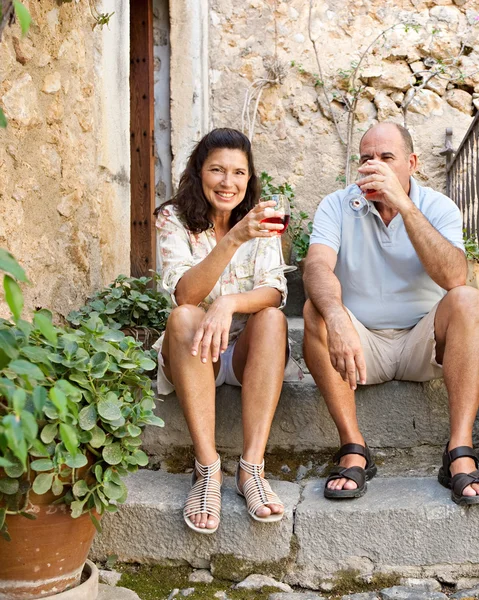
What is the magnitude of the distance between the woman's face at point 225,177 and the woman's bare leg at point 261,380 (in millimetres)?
472

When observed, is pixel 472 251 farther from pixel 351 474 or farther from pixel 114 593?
pixel 114 593

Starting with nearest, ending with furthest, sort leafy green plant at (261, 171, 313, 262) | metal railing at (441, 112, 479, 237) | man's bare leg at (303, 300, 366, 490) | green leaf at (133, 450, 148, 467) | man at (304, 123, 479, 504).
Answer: green leaf at (133, 450, 148, 467), man at (304, 123, 479, 504), man's bare leg at (303, 300, 366, 490), metal railing at (441, 112, 479, 237), leafy green plant at (261, 171, 313, 262)

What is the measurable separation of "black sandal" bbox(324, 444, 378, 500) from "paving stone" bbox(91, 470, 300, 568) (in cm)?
12

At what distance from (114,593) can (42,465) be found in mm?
543

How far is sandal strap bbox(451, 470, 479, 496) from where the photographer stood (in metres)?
2.03

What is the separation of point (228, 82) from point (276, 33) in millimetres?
458

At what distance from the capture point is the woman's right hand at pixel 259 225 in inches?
80.4

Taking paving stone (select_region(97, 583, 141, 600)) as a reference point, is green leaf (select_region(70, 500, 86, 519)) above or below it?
above

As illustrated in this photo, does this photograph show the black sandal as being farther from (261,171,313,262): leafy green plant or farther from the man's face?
(261,171,313,262): leafy green plant

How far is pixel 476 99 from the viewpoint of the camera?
479 cm

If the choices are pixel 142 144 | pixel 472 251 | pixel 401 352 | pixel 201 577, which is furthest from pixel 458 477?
pixel 142 144

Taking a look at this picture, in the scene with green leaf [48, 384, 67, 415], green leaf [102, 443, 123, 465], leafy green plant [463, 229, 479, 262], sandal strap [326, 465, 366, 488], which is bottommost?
sandal strap [326, 465, 366, 488]

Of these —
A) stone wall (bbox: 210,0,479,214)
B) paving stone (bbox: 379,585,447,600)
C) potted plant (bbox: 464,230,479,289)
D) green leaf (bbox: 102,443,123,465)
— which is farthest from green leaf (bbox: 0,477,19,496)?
stone wall (bbox: 210,0,479,214)

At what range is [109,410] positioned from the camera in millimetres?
1720
